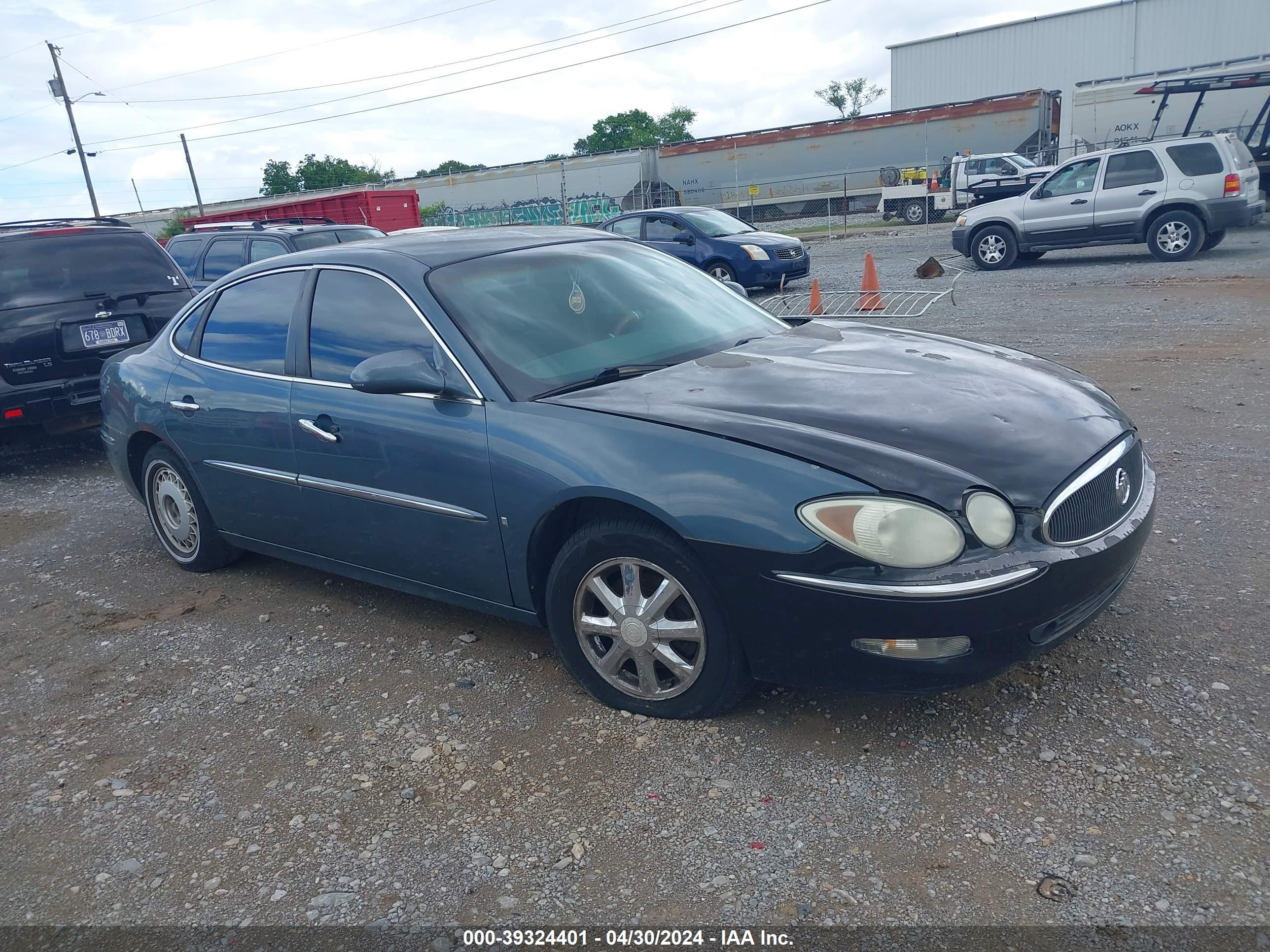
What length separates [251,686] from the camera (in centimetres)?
384

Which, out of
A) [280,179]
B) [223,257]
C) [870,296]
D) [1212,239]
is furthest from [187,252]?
[280,179]

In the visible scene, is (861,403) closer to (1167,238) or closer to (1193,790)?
(1193,790)

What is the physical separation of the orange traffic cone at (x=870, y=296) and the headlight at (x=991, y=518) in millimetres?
7235

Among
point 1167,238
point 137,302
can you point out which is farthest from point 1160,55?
point 137,302

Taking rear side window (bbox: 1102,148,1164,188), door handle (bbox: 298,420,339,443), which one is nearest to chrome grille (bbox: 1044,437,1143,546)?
door handle (bbox: 298,420,339,443)

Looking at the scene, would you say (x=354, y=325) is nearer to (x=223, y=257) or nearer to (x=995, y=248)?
(x=223, y=257)

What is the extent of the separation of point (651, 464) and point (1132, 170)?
14.6m

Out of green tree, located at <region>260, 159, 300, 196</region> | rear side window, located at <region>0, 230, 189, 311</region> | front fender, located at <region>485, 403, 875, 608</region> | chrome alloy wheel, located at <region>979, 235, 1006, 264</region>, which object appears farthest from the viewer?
green tree, located at <region>260, 159, 300, 196</region>

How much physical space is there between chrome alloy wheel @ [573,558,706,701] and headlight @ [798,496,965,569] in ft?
1.86

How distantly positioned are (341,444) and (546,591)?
1136mm

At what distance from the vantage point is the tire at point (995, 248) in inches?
623

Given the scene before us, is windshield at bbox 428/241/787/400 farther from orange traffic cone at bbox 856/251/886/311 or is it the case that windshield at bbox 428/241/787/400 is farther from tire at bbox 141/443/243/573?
orange traffic cone at bbox 856/251/886/311

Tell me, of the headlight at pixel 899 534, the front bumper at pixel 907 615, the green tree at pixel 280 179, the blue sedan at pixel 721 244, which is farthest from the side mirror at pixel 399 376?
the green tree at pixel 280 179

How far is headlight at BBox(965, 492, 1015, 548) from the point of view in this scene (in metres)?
2.73
